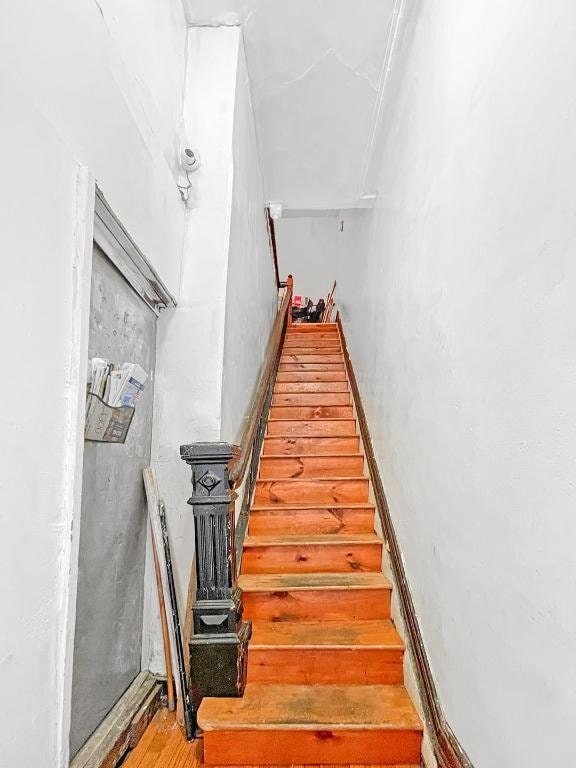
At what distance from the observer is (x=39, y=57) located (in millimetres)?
1201

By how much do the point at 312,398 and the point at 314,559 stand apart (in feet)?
6.81

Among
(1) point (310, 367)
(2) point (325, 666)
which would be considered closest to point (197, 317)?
(2) point (325, 666)

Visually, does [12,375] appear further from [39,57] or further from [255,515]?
[255,515]

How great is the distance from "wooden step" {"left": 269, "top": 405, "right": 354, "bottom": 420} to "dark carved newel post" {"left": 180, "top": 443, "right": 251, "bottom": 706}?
2287mm

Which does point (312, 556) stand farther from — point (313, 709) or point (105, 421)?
point (105, 421)

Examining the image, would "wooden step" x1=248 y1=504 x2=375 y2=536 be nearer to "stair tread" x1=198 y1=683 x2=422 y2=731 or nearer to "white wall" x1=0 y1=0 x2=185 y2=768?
"stair tread" x1=198 y1=683 x2=422 y2=731

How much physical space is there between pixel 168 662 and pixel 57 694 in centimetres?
89

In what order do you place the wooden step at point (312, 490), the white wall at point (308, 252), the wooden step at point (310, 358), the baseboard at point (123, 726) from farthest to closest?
the white wall at point (308, 252) < the wooden step at point (310, 358) < the wooden step at point (312, 490) < the baseboard at point (123, 726)

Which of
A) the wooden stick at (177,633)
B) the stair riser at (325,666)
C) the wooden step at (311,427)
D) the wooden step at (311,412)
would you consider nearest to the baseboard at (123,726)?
the wooden stick at (177,633)

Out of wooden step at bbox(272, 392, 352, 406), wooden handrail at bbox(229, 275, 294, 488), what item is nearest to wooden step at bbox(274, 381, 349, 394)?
wooden step at bbox(272, 392, 352, 406)

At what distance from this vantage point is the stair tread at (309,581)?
91.4 inches

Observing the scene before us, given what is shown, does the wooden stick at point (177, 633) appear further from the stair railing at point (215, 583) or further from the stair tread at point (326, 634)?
the stair tread at point (326, 634)

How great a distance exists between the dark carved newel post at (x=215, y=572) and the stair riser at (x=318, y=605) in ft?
Answer: 0.97

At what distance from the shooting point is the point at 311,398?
454 cm
